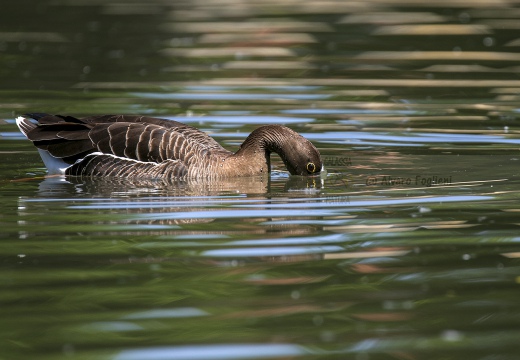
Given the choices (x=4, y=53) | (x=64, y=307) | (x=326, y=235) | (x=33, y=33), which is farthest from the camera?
(x=33, y=33)

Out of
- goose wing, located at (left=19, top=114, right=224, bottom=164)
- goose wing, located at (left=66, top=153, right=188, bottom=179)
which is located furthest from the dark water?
goose wing, located at (left=19, top=114, right=224, bottom=164)

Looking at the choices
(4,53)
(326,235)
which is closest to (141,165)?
(326,235)

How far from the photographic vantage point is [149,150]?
12.5 meters

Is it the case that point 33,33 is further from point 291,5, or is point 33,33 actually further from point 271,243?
point 271,243

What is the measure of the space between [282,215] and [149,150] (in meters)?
2.58

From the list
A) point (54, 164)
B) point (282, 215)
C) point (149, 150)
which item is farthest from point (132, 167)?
point (282, 215)

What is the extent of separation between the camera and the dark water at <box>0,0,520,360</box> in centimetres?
698

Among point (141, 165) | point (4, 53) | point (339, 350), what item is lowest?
point (339, 350)

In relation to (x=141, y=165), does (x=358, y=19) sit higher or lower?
higher

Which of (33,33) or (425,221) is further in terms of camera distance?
(33,33)

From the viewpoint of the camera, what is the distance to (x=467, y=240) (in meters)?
9.38

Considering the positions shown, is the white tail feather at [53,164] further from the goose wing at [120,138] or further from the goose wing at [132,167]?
the goose wing at [132,167]

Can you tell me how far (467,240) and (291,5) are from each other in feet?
69.1

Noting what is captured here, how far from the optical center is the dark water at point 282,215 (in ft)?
22.9
